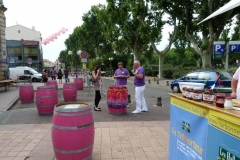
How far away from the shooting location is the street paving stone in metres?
3.96

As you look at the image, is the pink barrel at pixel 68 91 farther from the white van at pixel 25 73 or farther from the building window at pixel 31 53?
the building window at pixel 31 53

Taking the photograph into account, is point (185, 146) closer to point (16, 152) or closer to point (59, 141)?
point (59, 141)

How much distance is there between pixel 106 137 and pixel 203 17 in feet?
51.9

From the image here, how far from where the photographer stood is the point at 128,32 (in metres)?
32.0

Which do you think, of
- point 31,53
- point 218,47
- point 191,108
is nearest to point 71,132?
point 191,108

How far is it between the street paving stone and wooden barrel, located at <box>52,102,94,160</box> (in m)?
0.67

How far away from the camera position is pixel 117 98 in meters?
6.82

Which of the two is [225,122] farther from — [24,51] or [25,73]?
[24,51]

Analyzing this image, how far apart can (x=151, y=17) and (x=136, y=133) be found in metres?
24.0

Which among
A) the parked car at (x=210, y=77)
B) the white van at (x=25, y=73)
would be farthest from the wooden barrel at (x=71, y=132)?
the white van at (x=25, y=73)

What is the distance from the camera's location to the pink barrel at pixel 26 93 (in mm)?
9637

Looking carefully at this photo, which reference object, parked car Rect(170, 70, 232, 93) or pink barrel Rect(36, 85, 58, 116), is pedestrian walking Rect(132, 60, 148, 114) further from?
parked car Rect(170, 70, 232, 93)

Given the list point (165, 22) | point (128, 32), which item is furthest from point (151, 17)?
point (128, 32)

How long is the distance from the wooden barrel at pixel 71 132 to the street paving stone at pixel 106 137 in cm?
67
